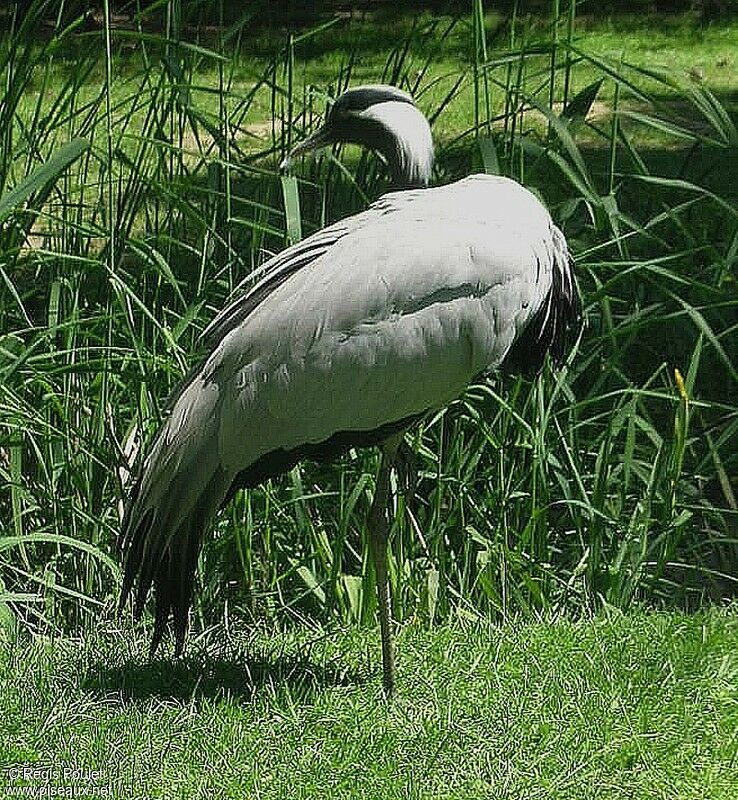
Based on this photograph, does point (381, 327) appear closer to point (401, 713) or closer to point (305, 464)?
point (401, 713)

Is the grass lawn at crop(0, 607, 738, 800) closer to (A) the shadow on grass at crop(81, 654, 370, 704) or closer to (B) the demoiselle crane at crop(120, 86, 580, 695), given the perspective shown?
(A) the shadow on grass at crop(81, 654, 370, 704)

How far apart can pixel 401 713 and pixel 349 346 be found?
94cm

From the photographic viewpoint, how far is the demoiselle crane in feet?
11.7

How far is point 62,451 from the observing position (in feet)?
14.5

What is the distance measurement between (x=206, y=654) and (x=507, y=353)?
1.19 meters

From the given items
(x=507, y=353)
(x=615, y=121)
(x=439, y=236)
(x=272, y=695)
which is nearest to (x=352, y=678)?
(x=272, y=695)

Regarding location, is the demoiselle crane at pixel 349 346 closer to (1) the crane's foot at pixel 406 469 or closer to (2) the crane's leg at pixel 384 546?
(2) the crane's leg at pixel 384 546

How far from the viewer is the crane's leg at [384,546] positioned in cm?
384

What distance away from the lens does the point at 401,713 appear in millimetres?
3748

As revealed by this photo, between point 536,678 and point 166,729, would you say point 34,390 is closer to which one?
point 166,729

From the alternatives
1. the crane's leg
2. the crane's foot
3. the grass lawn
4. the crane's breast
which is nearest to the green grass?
the crane's foot

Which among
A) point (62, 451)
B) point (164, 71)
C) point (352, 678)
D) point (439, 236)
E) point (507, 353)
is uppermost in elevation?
point (164, 71)

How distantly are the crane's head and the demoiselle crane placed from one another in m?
0.01

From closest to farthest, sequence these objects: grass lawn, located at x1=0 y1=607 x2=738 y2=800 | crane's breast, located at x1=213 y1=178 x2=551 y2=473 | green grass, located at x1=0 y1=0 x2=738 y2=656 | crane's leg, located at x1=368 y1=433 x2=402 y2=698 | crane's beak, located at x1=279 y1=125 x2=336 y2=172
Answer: grass lawn, located at x1=0 y1=607 x2=738 y2=800, crane's breast, located at x1=213 y1=178 x2=551 y2=473, crane's leg, located at x1=368 y1=433 x2=402 y2=698, crane's beak, located at x1=279 y1=125 x2=336 y2=172, green grass, located at x1=0 y1=0 x2=738 y2=656
